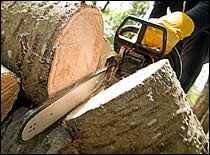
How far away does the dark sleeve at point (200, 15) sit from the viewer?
170 cm

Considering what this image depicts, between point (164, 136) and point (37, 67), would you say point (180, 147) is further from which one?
point (37, 67)

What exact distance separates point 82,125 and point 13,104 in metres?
0.51

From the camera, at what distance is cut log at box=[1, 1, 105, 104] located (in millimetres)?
1525

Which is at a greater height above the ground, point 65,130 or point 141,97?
point 141,97

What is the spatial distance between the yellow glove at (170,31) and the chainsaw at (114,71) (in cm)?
4

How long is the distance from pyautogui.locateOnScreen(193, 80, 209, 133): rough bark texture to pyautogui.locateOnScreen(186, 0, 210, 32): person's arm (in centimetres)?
133

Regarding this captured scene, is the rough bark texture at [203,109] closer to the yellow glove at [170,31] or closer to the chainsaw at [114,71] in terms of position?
→ the yellow glove at [170,31]

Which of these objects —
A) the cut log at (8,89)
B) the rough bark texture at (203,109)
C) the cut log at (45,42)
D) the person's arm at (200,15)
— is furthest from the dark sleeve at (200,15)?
the rough bark texture at (203,109)

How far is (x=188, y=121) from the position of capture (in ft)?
3.93

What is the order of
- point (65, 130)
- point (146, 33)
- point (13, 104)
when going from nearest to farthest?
point (65, 130) < point (146, 33) < point (13, 104)

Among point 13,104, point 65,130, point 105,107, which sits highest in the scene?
point 105,107

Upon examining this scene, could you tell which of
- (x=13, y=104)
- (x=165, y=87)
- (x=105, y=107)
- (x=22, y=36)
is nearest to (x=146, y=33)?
(x=165, y=87)

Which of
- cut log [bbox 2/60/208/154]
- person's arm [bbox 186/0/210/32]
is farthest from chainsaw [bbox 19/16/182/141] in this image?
person's arm [bbox 186/0/210/32]

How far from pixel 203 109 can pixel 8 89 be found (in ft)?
6.33
